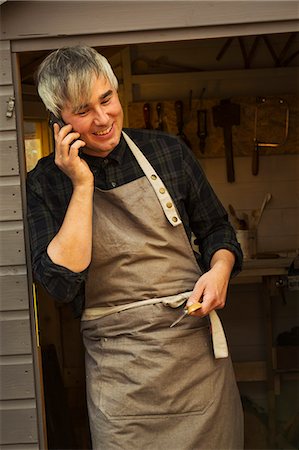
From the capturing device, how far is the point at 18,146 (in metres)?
2.74

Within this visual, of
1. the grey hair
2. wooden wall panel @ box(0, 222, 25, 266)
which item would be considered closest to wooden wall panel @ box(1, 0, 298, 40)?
the grey hair

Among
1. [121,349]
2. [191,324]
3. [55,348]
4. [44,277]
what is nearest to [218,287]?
[191,324]

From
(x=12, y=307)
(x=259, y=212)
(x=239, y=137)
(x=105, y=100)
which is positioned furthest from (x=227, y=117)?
(x=105, y=100)

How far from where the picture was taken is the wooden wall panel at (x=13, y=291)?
2.76 meters

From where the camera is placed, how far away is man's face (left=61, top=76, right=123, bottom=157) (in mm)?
2303

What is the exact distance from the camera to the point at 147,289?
2.50 metres

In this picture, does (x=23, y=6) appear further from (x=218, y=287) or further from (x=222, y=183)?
(x=222, y=183)

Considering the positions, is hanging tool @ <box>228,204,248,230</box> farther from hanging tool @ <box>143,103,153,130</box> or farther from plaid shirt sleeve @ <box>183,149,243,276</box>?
plaid shirt sleeve @ <box>183,149,243,276</box>

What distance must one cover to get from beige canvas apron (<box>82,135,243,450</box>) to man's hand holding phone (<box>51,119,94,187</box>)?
204 millimetres

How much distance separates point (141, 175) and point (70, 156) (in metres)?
0.33

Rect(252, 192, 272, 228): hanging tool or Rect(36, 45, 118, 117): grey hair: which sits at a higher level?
Rect(36, 45, 118, 117): grey hair

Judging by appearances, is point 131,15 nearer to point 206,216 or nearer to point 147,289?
point 206,216

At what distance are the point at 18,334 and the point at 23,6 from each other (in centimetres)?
113

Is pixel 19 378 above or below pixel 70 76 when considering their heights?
below
